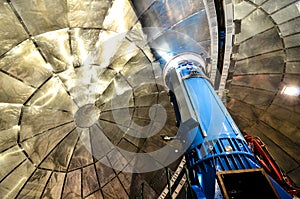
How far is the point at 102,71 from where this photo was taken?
170 inches

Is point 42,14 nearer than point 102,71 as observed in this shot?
Yes

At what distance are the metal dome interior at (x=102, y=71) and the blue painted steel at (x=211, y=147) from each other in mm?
1335

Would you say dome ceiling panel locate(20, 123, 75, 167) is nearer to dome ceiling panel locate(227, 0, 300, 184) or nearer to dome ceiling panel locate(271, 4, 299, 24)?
dome ceiling panel locate(227, 0, 300, 184)

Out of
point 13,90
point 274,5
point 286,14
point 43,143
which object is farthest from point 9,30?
point 286,14

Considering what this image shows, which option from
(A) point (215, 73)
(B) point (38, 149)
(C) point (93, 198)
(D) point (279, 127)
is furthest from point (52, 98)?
(D) point (279, 127)

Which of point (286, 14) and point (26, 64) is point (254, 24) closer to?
point (286, 14)

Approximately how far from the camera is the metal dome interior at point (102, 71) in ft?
11.9

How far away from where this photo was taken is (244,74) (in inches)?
244

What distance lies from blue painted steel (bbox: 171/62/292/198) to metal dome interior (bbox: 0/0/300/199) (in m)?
1.33

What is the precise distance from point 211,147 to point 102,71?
2.88m

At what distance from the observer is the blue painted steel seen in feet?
8.19

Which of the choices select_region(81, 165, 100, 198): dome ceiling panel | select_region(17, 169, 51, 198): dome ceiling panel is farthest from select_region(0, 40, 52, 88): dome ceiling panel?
select_region(81, 165, 100, 198): dome ceiling panel

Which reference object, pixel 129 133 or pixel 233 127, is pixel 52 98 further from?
→ pixel 233 127

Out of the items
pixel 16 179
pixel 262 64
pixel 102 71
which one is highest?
pixel 262 64
